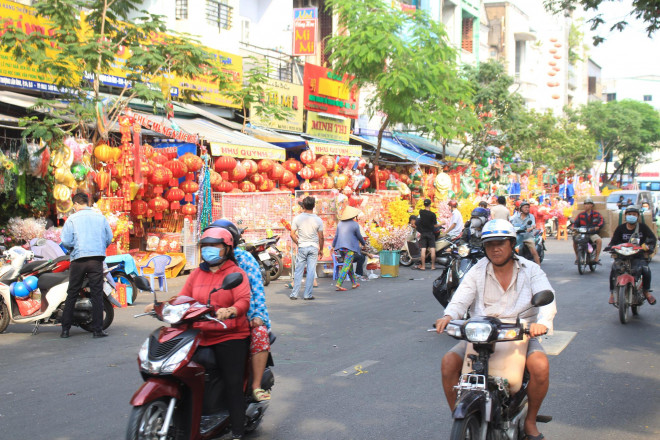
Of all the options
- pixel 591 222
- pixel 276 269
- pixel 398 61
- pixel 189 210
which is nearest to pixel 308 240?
pixel 276 269

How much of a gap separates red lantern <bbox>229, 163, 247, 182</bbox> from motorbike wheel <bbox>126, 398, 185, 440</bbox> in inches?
511

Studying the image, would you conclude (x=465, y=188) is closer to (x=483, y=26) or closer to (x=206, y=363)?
(x=483, y=26)

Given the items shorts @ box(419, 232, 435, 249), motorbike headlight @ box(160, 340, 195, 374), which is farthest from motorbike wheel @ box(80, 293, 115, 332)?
shorts @ box(419, 232, 435, 249)

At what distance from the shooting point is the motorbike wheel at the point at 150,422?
3910 millimetres

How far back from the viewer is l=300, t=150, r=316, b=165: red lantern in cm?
1959

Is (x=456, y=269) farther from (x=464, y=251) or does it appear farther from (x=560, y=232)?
(x=560, y=232)

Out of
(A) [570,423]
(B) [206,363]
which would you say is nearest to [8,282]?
(B) [206,363]

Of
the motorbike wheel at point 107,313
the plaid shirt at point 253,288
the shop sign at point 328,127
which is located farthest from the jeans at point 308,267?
the shop sign at point 328,127

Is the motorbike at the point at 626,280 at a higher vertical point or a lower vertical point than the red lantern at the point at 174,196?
lower

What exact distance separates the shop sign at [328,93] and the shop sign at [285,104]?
23.5 inches

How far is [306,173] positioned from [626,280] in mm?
11047

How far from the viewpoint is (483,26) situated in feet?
149

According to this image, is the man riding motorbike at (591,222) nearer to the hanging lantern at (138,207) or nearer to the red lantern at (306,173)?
the red lantern at (306,173)

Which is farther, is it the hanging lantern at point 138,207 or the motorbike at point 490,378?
the hanging lantern at point 138,207
